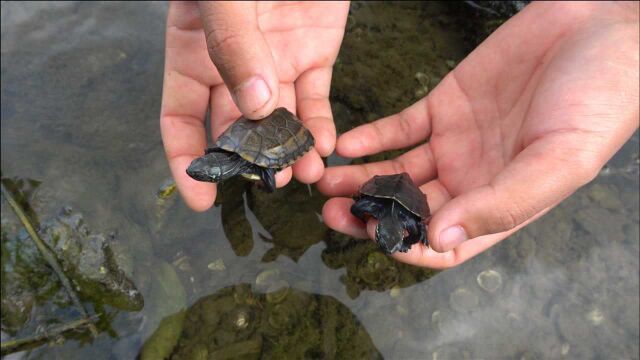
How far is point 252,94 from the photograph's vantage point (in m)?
3.02

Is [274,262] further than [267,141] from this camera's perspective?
Yes

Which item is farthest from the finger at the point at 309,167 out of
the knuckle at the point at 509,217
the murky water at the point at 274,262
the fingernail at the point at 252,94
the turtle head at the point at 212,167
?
the knuckle at the point at 509,217

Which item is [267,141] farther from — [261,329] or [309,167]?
[261,329]

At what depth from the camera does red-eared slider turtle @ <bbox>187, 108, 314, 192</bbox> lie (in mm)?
3834

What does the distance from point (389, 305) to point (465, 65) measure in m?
2.31

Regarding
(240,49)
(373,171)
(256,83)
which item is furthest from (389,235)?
(240,49)

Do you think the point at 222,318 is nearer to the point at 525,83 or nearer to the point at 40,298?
the point at 40,298

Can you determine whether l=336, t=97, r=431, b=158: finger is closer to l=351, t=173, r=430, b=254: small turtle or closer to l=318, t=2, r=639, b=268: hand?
l=318, t=2, r=639, b=268: hand

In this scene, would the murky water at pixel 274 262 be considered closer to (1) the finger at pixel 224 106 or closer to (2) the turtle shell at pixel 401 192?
(1) the finger at pixel 224 106

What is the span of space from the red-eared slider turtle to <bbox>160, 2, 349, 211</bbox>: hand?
11cm

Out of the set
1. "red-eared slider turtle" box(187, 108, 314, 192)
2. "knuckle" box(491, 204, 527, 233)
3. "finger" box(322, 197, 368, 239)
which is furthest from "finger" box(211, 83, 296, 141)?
"knuckle" box(491, 204, 527, 233)

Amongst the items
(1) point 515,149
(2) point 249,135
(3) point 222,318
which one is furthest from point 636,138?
(3) point 222,318

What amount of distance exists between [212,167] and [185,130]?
571mm

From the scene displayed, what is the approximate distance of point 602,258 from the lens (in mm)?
4414
